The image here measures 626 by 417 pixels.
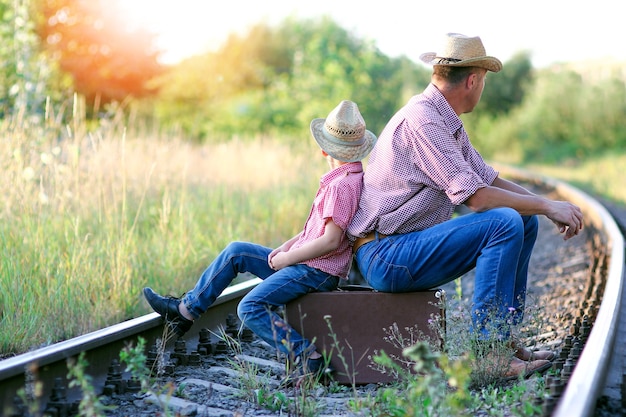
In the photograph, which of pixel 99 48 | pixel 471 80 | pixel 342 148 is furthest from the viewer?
pixel 99 48

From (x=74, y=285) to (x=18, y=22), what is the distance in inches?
201

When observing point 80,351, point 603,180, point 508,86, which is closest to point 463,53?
point 80,351

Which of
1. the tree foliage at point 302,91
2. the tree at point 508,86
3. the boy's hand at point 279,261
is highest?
the boy's hand at point 279,261

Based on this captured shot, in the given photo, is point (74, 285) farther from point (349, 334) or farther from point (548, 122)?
point (548, 122)

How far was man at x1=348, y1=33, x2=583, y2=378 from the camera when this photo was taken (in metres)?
3.91

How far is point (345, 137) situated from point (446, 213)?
61 centimetres

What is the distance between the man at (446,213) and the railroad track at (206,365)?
42 cm

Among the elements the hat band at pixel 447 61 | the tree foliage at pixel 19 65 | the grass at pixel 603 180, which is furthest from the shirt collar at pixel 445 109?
the grass at pixel 603 180

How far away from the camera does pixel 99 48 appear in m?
31.9

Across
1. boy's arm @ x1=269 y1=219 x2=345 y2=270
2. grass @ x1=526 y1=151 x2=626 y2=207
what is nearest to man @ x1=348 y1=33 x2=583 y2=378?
boy's arm @ x1=269 y1=219 x2=345 y2=270

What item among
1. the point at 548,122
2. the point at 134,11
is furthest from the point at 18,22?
the point at 548,122

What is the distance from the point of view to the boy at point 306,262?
4.08 m

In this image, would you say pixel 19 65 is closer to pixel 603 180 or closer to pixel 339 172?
pixel 339 172

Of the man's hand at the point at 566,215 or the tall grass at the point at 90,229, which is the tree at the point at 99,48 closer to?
the tall grass at the point at 90,229
